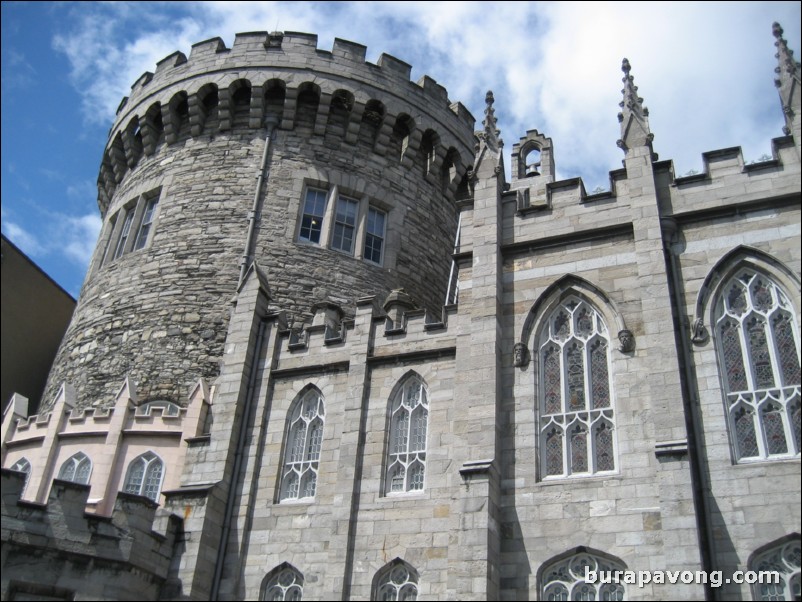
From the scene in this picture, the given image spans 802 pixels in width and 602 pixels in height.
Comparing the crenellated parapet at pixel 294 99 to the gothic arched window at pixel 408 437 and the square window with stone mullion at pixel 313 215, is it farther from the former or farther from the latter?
the gothic arched window at pixel 408 437

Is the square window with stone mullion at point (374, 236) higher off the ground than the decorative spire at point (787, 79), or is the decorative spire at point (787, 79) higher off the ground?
the square window with stone mullion at point (374, 236)

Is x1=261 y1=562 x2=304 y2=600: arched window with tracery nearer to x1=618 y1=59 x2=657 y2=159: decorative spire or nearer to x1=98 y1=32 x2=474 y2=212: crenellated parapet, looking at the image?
x1=618 y1=59 x2=657 y2=159: decorative spire

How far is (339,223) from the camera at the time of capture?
23125 millimetres

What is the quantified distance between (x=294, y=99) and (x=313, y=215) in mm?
3414

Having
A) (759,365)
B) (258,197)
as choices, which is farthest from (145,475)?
(759,365)

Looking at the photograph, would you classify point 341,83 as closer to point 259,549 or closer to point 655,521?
point 259,549

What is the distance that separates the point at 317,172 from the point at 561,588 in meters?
13.8

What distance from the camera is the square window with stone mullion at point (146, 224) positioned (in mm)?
23373

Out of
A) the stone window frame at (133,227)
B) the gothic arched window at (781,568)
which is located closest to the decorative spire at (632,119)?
the gothic arched window at (781,568)

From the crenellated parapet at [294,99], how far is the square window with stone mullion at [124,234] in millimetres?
1912

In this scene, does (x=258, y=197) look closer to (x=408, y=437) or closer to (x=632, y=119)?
(x=408, y=437)

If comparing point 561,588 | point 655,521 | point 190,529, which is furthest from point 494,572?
point 190,529

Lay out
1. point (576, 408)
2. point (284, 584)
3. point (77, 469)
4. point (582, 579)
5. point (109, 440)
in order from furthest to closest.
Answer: point (77, 469) → point (109, 440) → point (284, 584) → point (576, 408) → point (582, 579)

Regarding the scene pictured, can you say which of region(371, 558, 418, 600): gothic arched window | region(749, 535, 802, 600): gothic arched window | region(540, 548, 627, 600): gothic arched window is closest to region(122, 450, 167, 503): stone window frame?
region(371, 558, 418, 600): gothic arched window
